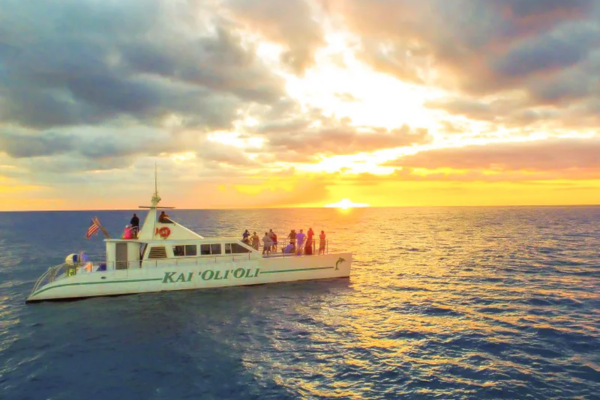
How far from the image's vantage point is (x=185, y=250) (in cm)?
2625

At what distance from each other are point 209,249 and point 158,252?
3505 millimetres

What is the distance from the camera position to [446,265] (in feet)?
125

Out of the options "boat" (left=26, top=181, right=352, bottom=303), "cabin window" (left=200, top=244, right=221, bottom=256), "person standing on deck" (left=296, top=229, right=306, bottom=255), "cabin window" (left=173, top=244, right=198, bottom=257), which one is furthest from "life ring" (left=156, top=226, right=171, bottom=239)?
"person standing on deck" (left=296, top=229, right=306, bottom=255)

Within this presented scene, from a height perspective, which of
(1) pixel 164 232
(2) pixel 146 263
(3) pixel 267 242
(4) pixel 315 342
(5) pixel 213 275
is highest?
(1) pixel 164 232

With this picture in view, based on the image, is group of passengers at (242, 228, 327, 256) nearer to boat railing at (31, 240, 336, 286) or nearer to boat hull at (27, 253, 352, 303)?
boat hull at (27, 253, 352, 303)

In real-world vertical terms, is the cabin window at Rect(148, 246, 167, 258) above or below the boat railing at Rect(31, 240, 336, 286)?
above

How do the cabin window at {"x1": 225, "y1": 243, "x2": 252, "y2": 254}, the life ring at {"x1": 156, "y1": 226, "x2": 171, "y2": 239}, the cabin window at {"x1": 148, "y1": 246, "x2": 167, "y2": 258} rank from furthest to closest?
the cabin window at {"x1": 225, "y1": 243, "x2": 252, "y2": 254}, the life ring at {"x1": 156, "y1": 226, "x2": 171, "y2": 239}, the cabin window at {"x1": 148, "y1": 246, "x2": 167, "y2": 258}

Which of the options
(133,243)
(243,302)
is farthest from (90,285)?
(243,302)

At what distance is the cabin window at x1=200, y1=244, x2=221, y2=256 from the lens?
26.7 meters

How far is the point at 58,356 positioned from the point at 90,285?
872 cm

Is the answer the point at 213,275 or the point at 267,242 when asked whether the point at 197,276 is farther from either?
the point at 267,242

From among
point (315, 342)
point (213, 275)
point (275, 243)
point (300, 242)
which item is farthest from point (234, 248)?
point (315, 342)

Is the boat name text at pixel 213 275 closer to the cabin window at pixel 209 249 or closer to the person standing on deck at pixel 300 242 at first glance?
the cabin window at pixel 209 249

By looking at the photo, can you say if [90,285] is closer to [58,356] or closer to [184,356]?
[58,356]
